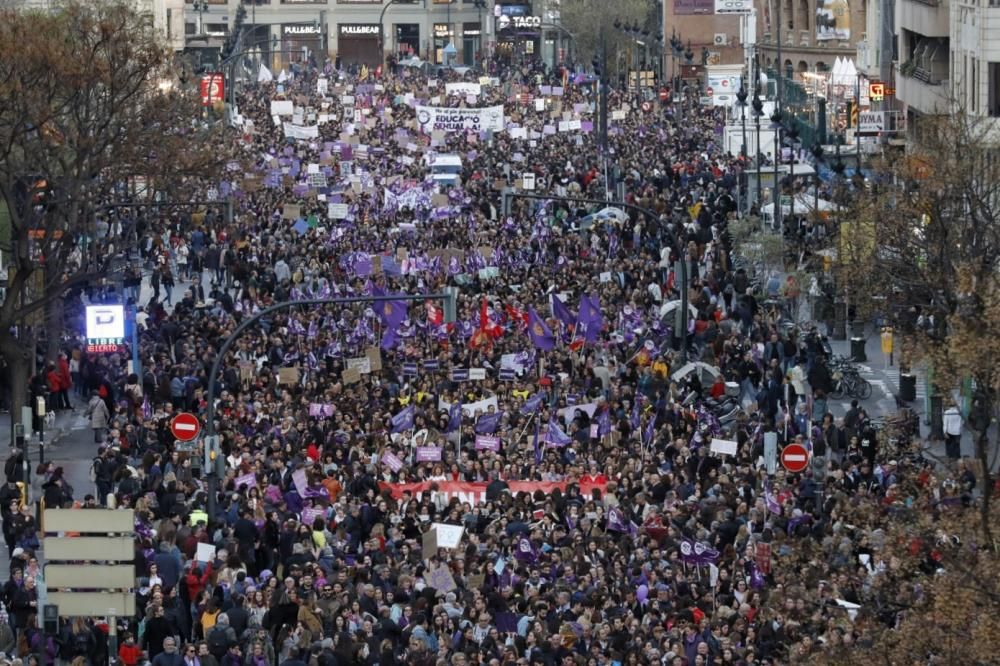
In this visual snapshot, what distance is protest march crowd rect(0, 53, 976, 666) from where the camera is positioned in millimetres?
28188

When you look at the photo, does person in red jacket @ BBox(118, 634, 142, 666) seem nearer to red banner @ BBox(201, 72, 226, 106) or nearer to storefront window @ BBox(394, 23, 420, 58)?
red banner @ BBox(201, 72, 226, 106)

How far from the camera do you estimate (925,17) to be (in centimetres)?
6756

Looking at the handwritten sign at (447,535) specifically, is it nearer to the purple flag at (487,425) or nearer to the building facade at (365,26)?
the purple flag at (487,425)

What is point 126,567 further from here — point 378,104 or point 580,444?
point 378,104

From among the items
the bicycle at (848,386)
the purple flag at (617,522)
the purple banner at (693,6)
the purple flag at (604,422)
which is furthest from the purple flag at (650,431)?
the purple banner at (693,6)

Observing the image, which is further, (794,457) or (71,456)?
(71,456)

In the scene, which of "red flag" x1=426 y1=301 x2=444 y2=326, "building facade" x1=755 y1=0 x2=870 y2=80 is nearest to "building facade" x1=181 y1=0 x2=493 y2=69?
"building facade" x1=755 y1=0 x2=870 y2=80

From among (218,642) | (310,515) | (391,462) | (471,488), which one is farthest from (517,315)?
(218,642)

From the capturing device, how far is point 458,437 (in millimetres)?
39625

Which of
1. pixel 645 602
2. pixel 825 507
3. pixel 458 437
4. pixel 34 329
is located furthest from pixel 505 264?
pixel 645 602

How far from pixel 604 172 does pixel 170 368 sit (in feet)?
108

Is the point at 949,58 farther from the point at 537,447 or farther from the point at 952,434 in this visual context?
the point at 537,447

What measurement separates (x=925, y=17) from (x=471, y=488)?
117 ft

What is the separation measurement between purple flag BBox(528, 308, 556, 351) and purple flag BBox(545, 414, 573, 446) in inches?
261
